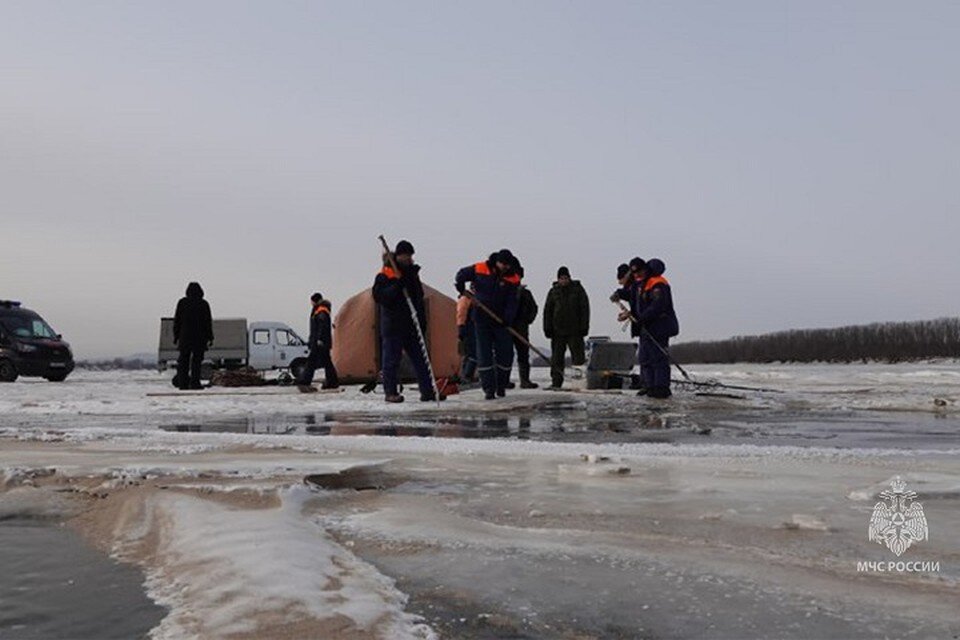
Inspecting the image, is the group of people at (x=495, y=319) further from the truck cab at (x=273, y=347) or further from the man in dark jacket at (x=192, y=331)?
→ the truck cab at (x=273, y=347)

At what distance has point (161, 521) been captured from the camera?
9.56 feet

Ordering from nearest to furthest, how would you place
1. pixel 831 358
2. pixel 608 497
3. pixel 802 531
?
1. pixel 802 531
2. pixel 608 497
3. pixel 831 358

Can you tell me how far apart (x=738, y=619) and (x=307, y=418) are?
6.32 m

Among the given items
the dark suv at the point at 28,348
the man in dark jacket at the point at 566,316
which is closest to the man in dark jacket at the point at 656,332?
the man in dark jacket at the point at 566,316

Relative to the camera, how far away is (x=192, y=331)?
44.4ft

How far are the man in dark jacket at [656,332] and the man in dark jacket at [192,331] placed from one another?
711cm

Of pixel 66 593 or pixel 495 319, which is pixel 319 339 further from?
pixel 66 593

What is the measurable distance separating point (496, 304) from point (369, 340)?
16.6ft

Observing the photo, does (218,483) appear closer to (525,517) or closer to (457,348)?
(525,517)

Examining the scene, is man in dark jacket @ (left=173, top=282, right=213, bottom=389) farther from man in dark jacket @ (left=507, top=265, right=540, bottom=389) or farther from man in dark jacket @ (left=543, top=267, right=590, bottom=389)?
man in dark jacket @ (left=543, top=267, right=590, bottom=389)

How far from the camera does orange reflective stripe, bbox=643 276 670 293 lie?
34.3 ft

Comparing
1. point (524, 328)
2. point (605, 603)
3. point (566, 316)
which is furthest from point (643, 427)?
point (524, 328)

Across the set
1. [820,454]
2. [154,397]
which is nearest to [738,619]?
[820,454]

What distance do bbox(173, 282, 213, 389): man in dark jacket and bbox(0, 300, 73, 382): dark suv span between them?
9.77 m
